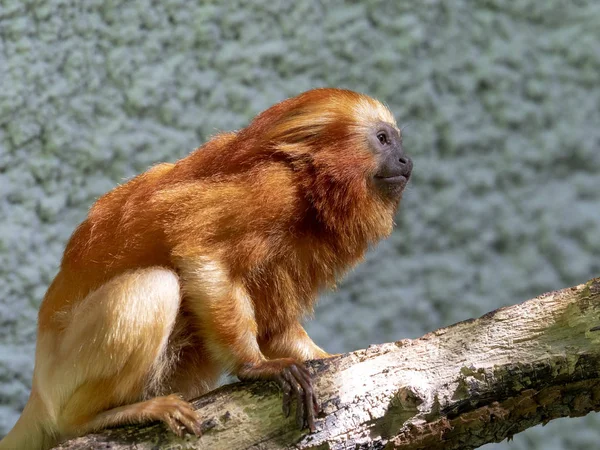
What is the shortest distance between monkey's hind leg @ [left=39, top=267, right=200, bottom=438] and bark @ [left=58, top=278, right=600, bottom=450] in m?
0.08

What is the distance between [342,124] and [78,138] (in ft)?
6.48

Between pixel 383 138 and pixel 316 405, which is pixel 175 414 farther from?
pixel 383 138

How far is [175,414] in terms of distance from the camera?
1.94 metres

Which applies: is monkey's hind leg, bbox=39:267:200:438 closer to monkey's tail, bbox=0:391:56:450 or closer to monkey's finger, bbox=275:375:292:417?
monkey's tail, bbox=0:391:56:450

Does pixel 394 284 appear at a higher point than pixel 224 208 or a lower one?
lower

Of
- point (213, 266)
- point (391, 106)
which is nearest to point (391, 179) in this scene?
point (213, 266)

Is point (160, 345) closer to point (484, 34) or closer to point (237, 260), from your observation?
point (237, 260)

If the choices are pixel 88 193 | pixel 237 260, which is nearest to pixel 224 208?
pixel 237 260

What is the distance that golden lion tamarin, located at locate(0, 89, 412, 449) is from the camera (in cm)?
204

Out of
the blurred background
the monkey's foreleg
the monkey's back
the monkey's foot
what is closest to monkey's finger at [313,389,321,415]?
the monkey's foreleg

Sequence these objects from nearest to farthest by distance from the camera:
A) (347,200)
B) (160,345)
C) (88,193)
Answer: (160,345) → (347,200) → (88,193)

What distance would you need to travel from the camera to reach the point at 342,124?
7.57ft

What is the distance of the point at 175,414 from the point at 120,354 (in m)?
0.21

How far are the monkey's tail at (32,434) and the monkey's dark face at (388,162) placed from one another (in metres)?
1.14
